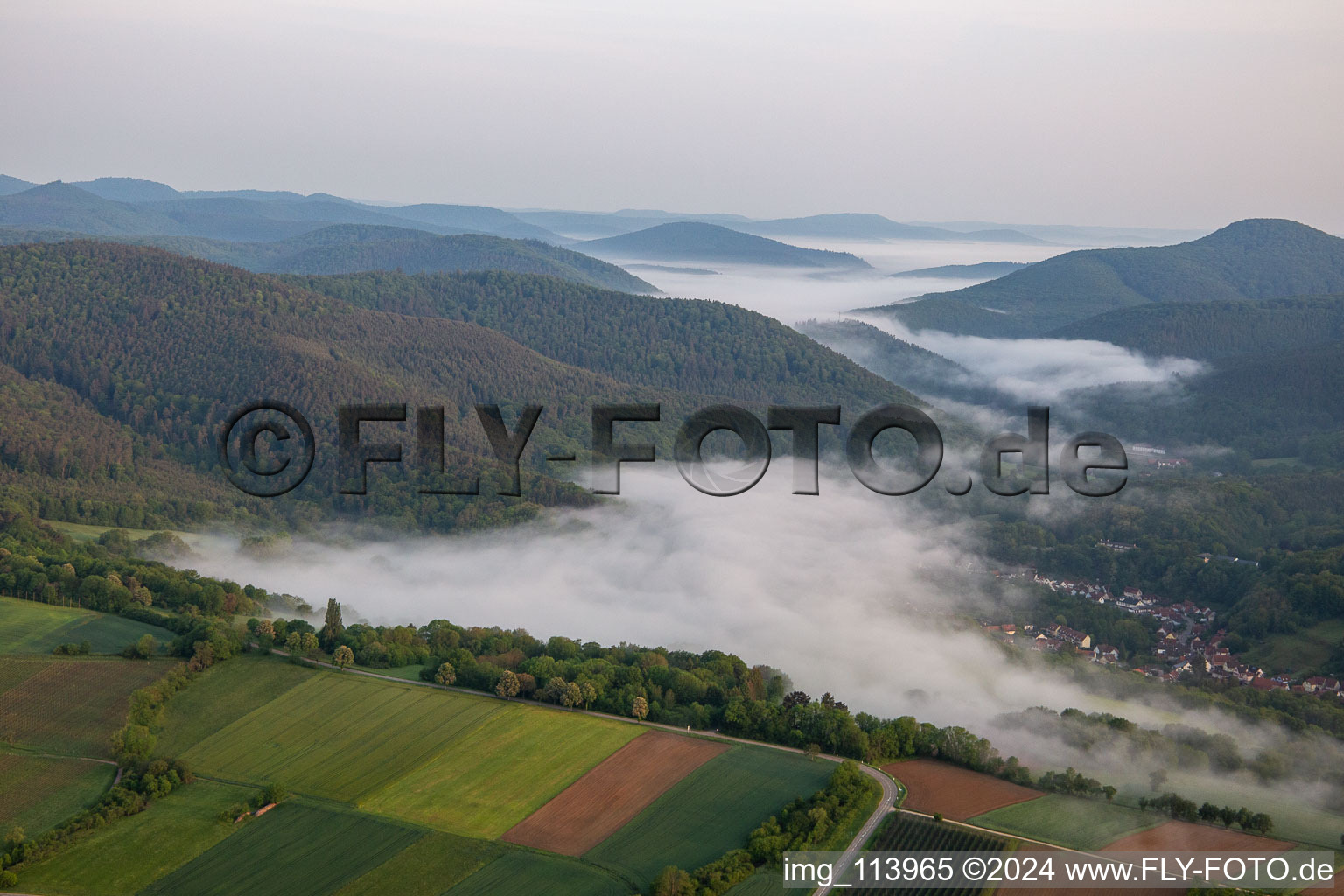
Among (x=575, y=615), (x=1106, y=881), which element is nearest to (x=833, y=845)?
(x=1106, y=881)

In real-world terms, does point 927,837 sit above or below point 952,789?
below

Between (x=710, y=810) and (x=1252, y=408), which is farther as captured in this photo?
(x=1252, y=408)

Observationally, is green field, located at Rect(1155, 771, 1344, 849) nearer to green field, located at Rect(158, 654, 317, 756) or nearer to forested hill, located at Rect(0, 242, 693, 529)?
green field, located at Rect(158, 654, 317, 756)

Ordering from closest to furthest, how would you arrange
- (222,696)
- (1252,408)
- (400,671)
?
(222,696) → (400,671) → (1252,408)

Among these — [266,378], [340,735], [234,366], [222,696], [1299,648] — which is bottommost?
[1299,648]

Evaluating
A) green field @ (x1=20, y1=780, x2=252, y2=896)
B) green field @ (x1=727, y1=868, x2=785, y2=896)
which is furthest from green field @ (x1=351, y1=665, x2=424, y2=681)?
green field @ (x1=727, y1=868, x2=785, y2=896)

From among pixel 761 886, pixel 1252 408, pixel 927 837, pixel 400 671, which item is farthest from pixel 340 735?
pixel 1252 408

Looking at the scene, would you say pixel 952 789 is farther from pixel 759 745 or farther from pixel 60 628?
pixel 60 628

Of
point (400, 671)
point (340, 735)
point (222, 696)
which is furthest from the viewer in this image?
point (400, 671)
